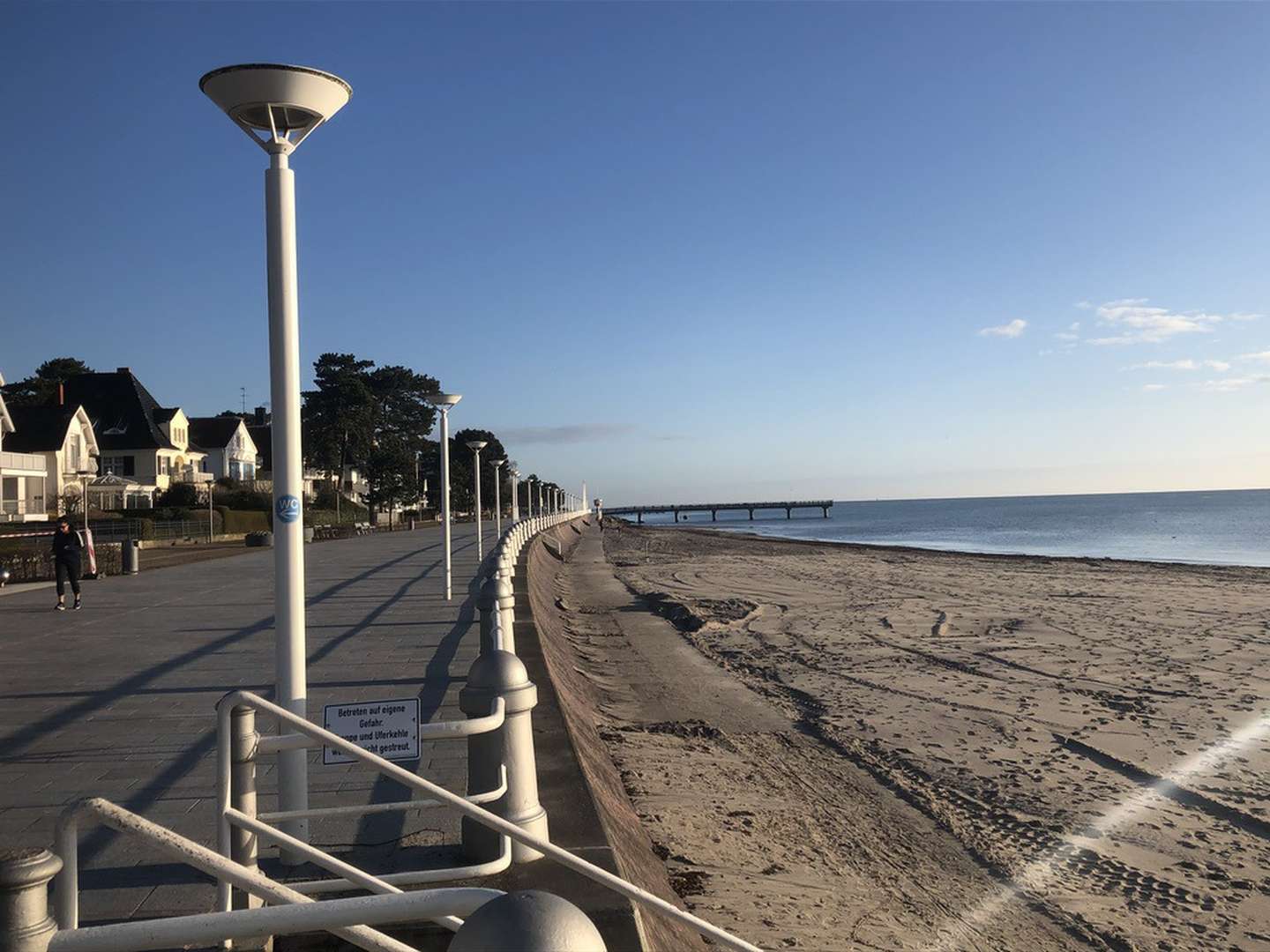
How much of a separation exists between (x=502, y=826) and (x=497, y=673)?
1.21 metres

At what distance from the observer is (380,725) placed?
4.01 metres

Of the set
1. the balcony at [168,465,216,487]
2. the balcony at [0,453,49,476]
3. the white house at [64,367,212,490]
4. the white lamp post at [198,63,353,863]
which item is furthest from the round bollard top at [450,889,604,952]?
the balcony at [168,465,216,487]

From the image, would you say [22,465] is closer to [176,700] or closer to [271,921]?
[176,700]

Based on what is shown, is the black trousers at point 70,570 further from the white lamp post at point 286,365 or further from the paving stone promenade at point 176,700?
the white lamp post at point 286,365

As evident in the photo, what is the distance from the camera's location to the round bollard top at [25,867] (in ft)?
6.40

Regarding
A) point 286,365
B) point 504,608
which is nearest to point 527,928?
point 286,365

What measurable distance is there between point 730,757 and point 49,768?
5783 mm

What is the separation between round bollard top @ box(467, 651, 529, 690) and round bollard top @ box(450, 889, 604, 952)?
8.05 feet

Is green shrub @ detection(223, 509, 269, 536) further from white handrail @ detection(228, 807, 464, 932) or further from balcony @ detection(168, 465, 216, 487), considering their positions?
white handrail @ detection(228, 807, 464, 932)

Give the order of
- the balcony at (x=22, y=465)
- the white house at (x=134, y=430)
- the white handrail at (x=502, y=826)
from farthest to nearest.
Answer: the white house at (x=134, y=430) < the balcony at (x=22, y=465) < the white handrail at (x=502, y=826)

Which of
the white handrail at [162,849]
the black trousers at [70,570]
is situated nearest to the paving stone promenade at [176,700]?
Result: the black trousers at [70,570]

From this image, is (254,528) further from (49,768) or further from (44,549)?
(49,768)

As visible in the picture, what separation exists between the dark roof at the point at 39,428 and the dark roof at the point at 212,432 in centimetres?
1856

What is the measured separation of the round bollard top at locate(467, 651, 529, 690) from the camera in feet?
14.8
